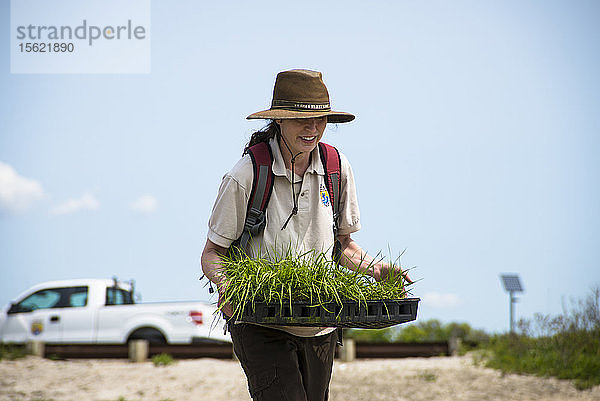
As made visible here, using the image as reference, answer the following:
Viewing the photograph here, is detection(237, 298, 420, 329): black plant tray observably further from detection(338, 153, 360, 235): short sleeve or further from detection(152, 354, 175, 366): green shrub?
detection(152, 354, 175, 366): green shrub

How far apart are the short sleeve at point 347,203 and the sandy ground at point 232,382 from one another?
445 cm

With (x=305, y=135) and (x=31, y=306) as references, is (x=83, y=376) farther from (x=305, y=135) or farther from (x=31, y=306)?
(x=305, y=135)

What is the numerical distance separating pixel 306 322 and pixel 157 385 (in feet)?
19.2

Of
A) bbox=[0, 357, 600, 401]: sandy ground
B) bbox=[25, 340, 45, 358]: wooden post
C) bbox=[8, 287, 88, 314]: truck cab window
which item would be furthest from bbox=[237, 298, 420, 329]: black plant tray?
bbox=[8, 287, 88, 314]: truck cab window

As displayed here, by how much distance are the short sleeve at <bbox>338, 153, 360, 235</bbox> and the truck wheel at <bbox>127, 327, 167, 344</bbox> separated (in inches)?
308

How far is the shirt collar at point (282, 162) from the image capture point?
282 centimetres

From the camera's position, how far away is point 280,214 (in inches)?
110

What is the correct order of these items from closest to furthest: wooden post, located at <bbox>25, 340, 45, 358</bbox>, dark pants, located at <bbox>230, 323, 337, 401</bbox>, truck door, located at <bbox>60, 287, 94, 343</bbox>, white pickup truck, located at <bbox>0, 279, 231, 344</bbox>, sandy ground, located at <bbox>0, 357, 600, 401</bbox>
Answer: dark pants, located at <bbox>230, 323, 337, 401</bbox>
sandy ground, located at <bbox>0, 357, 600, 401</bbox>
wooden post, located at <bbox>25, 340, 45, 358</bbox>
white pickup truck, located at <bbox>0, 279, 231, 344</bbox>
truck door, located at <bbox>60, 287, 94, 343</bbox>

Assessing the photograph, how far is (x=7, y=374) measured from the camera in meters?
8.42

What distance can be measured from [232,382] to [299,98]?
18.3ft

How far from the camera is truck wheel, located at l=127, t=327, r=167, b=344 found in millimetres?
10406

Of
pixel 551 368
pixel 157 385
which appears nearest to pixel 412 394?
pixel 551 368

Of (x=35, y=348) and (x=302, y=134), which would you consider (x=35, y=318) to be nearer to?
(x=35, y=348)

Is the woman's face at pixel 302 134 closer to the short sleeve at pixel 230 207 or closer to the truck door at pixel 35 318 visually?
the short sleeve at pixel 230 207
